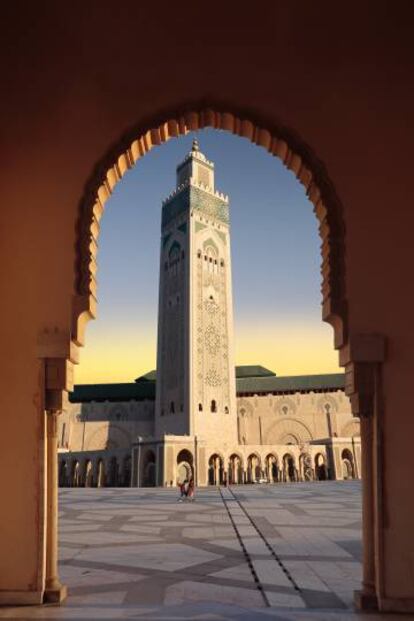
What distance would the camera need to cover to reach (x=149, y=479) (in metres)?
41.5

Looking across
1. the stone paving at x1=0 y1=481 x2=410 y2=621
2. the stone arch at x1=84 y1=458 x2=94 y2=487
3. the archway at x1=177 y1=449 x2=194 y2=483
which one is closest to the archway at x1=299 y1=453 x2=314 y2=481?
the archway at x1=177 y1=449 x2=194 y2=483

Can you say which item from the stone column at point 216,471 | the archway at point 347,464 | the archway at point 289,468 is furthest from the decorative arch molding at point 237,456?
the archway at point 347,464

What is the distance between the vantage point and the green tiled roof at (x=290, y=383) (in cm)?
5631

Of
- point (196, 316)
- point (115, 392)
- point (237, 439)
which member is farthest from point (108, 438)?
point (196, 316)

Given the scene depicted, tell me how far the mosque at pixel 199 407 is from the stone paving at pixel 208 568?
28.3 m

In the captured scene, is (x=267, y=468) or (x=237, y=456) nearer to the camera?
(x=237, y=456)

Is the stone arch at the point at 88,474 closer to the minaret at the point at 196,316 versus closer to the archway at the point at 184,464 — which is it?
the minaret at the point at 196,316

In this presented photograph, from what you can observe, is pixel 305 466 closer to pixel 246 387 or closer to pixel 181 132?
pixel 246 387

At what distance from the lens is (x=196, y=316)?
1882 inches

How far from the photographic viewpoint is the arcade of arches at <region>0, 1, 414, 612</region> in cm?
474

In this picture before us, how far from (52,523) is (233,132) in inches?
162

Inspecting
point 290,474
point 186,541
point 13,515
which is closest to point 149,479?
point 290,474

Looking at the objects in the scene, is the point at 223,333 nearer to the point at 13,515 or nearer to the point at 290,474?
the point at 290,474

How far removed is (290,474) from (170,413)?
11413mm
